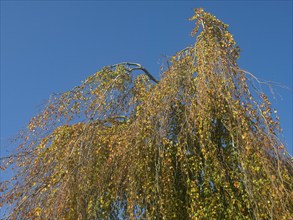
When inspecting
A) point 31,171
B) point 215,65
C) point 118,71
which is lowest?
point 31,171

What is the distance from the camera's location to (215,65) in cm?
451

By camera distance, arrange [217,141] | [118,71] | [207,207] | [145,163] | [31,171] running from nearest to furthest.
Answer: [207,207] < [145,163] < [217,141] < [31,171] < [118,71]

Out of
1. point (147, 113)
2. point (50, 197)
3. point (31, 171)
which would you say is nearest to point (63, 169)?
point (50, 197)

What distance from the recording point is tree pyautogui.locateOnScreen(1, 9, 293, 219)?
3.80 m

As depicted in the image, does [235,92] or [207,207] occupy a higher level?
[235,92]

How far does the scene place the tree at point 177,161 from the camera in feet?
12.5

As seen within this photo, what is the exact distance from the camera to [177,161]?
13.7 ft

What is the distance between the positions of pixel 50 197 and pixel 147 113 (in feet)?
4.11

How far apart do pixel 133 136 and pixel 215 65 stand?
3.85 feet

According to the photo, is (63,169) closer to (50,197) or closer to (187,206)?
(50,197)

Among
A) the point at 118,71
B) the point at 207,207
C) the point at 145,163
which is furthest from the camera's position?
the point at 118,71

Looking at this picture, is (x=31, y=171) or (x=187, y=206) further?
(x=31, y=171)

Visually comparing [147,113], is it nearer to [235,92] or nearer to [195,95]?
[195,95]

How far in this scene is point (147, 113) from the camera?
170 inches
